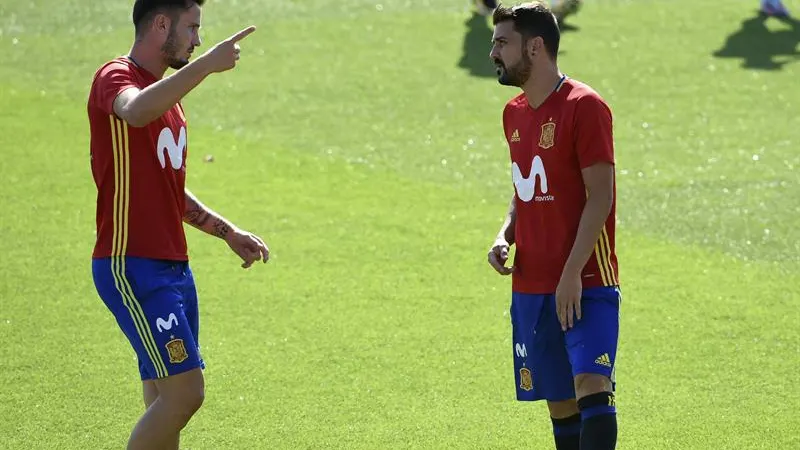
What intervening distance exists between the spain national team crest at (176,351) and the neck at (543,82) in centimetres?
172

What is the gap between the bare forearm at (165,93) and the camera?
4.55m

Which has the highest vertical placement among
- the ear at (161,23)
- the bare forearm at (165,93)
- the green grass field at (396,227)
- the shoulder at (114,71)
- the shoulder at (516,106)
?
the ear at (161,23)

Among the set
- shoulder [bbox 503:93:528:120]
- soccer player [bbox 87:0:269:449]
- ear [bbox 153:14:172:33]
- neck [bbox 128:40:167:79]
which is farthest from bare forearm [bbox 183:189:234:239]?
shoulder [bbox 503:93:528:120]

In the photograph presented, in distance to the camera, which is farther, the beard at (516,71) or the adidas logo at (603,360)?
the beard at (516,71)

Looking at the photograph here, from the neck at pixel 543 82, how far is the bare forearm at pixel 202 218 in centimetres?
148

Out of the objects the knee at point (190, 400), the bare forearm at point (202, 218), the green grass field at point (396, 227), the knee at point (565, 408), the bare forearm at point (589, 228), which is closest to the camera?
the bare forearm at point (589, 228)

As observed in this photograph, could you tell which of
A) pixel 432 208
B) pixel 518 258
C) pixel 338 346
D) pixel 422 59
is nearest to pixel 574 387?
pixel 518 258

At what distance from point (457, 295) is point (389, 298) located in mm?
454

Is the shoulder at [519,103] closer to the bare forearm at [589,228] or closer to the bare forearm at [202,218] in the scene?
the bare forearm at [589,228]

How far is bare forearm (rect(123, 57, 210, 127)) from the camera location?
4.55 meters

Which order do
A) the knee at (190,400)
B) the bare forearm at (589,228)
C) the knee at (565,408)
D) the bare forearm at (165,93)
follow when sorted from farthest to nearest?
1. the knee at (565,408)
2. the knee at (190,400)
3. the bare forearm at (589,228)
4. the bare forearm at (165,93)

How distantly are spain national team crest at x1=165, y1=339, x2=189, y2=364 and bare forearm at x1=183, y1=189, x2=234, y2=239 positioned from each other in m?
Answer: 0.75

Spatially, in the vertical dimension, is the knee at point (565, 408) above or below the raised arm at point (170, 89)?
below

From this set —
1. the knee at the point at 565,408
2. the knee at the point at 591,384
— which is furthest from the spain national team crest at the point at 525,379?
the knee at the point at 591,384
